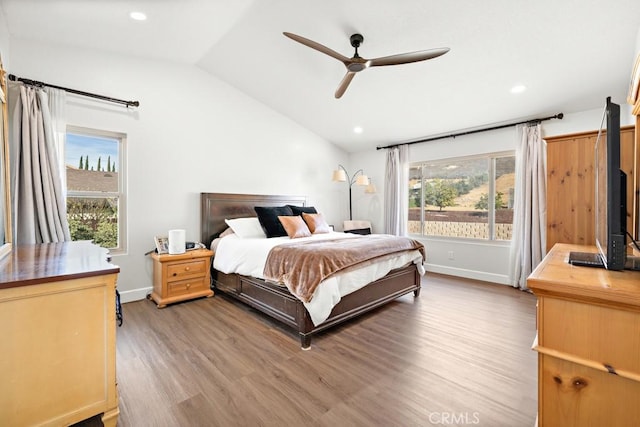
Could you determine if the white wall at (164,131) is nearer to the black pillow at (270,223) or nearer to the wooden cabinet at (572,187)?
the black pillow at (270,223)

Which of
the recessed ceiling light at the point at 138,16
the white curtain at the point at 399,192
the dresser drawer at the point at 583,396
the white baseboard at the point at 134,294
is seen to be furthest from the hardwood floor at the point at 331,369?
the recessed ceiling light at the point at 138,16

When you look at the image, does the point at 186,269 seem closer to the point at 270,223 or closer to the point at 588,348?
the point at 270,223

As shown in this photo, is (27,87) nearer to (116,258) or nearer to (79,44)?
(79,44)

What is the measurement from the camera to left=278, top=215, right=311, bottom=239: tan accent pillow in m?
3.64

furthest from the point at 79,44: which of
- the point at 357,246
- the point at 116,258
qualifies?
A: the point at 357,246

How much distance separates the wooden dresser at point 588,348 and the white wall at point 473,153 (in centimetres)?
360

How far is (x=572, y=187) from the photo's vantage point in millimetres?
2043

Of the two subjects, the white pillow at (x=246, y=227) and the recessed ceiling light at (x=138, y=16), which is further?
the white pillow at (x=246, y=227)

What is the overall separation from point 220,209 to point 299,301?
2.24 metres

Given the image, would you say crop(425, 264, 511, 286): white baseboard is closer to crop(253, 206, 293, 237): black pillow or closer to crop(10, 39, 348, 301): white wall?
crop(253, 206, 293, 237): black pillow

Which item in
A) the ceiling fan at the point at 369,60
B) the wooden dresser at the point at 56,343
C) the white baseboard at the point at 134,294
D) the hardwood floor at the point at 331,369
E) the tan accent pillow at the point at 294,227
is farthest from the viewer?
the tan accent pillow at the point at 294,227

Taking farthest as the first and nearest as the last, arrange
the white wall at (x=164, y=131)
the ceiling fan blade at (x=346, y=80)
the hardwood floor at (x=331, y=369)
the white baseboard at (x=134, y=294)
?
the white baseboard at (x=134, y=294) < the white wall at (x=164, y=131) < the ceiling fan blade at (x=346, y=80) < the hardwood floor at (x=331, y=369)

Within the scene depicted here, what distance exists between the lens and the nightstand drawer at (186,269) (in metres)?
3.24

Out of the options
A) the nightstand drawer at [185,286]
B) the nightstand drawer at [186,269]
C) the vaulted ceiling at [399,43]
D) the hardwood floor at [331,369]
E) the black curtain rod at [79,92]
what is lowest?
the hardwood floor at [331,369]
